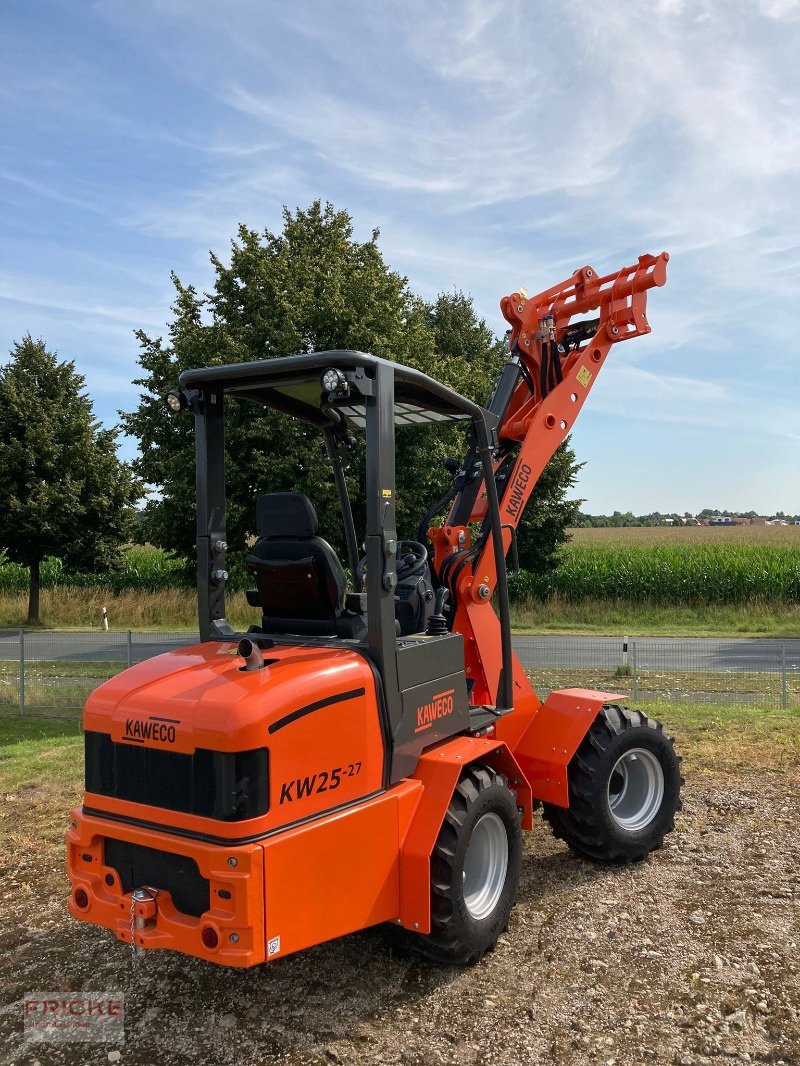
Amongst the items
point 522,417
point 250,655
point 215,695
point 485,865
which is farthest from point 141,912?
point 522,417

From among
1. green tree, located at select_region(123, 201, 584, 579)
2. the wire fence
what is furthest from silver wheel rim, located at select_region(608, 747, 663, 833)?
green tree, located at select_region(123, 201, 584, 579)

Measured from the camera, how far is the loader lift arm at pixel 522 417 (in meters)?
5.96

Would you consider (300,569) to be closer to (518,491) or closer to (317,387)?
(317,387)

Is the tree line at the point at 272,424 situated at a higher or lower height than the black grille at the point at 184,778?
higher

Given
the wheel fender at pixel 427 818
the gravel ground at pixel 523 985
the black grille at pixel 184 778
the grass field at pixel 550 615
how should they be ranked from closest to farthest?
the black grille at pixel 184 778 → the gravel ground at pixel 523 985 → the wheel fender at pixel 427 818 → the grass field at pixel 550 615

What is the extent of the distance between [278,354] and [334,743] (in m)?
13.3

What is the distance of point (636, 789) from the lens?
640cm

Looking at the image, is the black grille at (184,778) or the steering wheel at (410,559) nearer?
the black grille at (184,778)

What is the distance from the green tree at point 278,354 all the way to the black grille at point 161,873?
10.9 m

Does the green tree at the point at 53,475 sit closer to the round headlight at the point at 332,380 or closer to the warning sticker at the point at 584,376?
the warning sticker at the point at 584,376

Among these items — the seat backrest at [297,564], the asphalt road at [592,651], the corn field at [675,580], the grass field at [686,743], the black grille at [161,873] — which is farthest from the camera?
the corn field at [675,580]

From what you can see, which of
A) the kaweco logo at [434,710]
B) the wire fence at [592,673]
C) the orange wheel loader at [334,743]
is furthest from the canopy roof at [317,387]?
the wire fence at [592,673]

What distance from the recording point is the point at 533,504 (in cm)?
2711

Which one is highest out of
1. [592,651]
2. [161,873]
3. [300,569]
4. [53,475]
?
[53,475]
